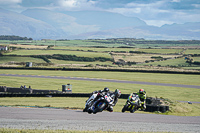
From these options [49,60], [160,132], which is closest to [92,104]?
[160,132]

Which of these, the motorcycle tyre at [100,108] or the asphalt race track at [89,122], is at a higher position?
the motorcycle tyre at [100,108]

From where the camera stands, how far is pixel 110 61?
165 meters

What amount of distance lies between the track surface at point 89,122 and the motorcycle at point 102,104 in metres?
12.4

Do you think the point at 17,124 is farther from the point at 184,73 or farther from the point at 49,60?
the point at 49,60

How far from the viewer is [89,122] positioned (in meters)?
26.6

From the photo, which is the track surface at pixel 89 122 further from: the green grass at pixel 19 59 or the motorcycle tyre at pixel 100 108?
the green grass at pixel 19 59

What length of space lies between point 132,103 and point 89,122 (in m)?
16.1

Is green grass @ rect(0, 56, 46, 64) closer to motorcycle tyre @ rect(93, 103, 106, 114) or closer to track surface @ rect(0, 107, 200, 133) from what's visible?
track surface @ rect(0, 107, 200, 133)

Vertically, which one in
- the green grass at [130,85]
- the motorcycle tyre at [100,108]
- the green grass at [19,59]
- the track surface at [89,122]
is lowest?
the green grass at [130,85]

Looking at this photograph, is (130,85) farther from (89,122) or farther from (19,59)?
(19,59)

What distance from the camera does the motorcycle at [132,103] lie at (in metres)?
11.0

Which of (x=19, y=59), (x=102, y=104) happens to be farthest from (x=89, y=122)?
(x=19, y=59)

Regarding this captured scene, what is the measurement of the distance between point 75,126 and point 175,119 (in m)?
10.5

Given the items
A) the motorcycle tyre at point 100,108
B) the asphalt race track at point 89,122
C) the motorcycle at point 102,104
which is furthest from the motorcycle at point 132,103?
the asphalt race track at point 89,122
